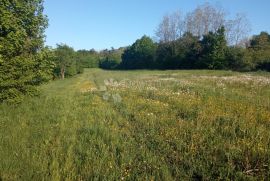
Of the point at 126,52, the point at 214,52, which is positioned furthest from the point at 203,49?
the point at 126,52

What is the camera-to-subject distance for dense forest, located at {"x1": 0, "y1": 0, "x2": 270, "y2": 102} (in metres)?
14.4

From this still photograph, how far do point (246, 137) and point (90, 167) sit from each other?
4266 mm

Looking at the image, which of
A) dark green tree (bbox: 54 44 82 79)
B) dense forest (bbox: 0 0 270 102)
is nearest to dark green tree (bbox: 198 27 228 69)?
dense forest (bbox: 0 0 270 102)

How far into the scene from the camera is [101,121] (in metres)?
10.8

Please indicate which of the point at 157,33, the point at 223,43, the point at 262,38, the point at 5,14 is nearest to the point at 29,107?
the point at 5,14

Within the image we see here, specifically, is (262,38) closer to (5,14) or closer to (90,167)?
(5,14)

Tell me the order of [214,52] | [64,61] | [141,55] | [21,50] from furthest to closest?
[141,55] → [64,61] → [214,52] → [21,50]

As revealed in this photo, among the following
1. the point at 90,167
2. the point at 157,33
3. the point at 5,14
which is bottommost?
the point at 90,167

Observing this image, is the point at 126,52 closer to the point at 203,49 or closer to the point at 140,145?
the point at 203,49

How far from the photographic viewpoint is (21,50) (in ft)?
50.3

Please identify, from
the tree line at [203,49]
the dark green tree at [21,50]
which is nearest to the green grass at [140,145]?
the dark green tree at [21,50]

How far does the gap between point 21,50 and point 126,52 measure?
99.7 meters

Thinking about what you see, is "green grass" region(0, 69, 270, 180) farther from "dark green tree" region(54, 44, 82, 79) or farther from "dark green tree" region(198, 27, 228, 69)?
"dark green tree" region(54, 44, 82, 79)

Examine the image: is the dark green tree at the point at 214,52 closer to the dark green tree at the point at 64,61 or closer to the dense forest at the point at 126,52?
the dense forest at the point at 126,52
